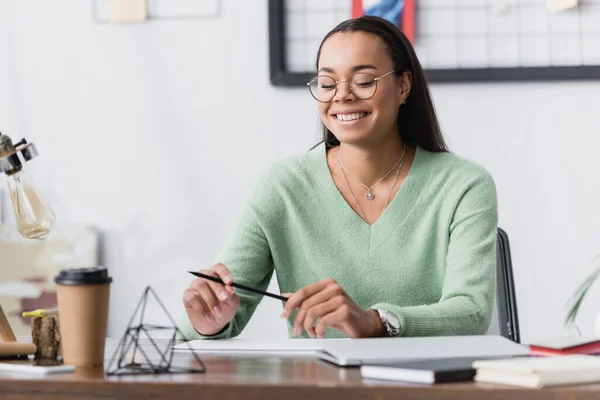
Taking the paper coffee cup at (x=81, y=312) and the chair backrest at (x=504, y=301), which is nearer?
the paper coffee cup at (x=81, y=312)

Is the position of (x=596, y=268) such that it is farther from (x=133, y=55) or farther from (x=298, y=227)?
(x=133, y=55)

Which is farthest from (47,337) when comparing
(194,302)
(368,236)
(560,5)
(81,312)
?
(560,5)

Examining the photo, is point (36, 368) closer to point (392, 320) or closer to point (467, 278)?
point (392, 320)

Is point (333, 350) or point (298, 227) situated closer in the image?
point (333, 350)

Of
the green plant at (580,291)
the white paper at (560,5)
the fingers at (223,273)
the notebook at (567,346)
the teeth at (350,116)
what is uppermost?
the white paper at (560,5)

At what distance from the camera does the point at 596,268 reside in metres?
2.29

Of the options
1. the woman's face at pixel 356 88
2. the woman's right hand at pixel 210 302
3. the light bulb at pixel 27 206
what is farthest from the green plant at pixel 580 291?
the light bulb at pixel 27 206

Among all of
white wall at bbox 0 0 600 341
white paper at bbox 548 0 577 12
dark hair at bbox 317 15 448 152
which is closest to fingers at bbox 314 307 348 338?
dark hair at bbox 317 15 448 152

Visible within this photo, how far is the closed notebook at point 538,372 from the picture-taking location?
2.89ft

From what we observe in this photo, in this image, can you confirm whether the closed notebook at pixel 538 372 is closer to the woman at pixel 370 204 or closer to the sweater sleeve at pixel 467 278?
the sweater sleeve at pixel 467 278

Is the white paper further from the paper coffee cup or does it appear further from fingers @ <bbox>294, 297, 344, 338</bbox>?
the paper coffee cup

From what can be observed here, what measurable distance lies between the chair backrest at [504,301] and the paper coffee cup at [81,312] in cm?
88

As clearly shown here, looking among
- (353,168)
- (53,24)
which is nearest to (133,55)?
(53,24)

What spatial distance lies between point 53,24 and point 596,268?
1.61 metres
